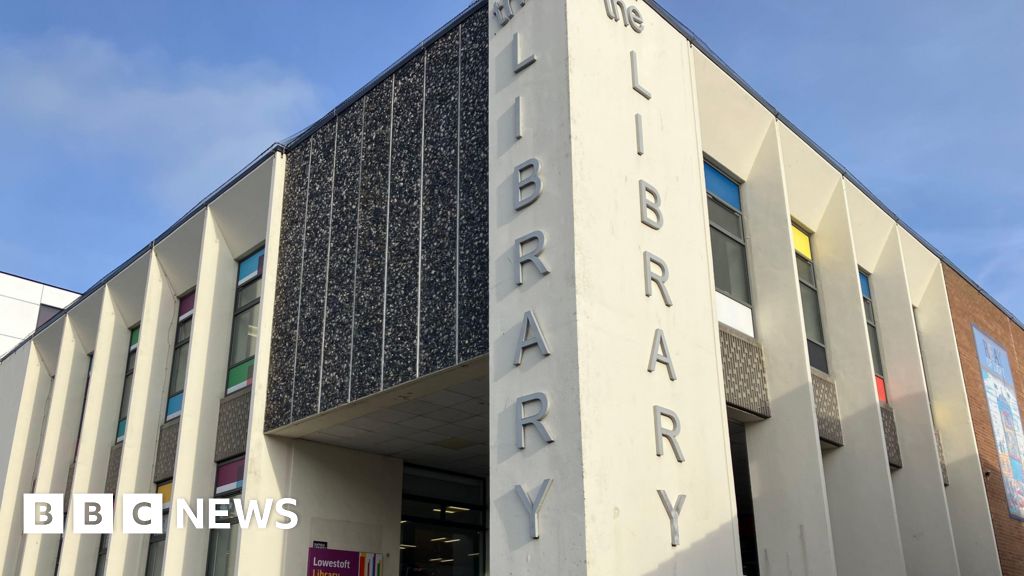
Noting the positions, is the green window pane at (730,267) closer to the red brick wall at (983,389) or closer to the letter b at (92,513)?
the red brick wall at (983,389)

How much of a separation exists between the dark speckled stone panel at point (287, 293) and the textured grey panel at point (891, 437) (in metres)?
9.49

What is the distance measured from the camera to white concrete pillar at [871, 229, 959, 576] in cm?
1459

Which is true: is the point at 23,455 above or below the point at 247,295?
below

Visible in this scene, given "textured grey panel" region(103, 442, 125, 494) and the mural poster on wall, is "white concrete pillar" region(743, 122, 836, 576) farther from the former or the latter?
"textured grey panel" region(103, 442, 125, 494)

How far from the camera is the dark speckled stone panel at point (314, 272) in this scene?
1313cm

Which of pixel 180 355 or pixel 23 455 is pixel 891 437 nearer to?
pixel 180 355

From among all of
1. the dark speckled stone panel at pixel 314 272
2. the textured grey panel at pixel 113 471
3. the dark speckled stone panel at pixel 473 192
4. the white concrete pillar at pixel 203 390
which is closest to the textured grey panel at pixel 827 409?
the dark speckled stone panel at pixel 473 192

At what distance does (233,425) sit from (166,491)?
2401 millimetres

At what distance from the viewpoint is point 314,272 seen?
13.9m

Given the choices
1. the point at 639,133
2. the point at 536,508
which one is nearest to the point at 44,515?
the point at 536,508

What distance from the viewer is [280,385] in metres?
13.6

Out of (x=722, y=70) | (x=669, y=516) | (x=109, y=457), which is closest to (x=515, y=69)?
(x=722, y=70)

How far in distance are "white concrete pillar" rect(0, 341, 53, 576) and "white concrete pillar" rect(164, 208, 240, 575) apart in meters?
7.59

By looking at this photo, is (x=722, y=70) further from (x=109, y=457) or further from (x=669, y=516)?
(x=109, y=457)
